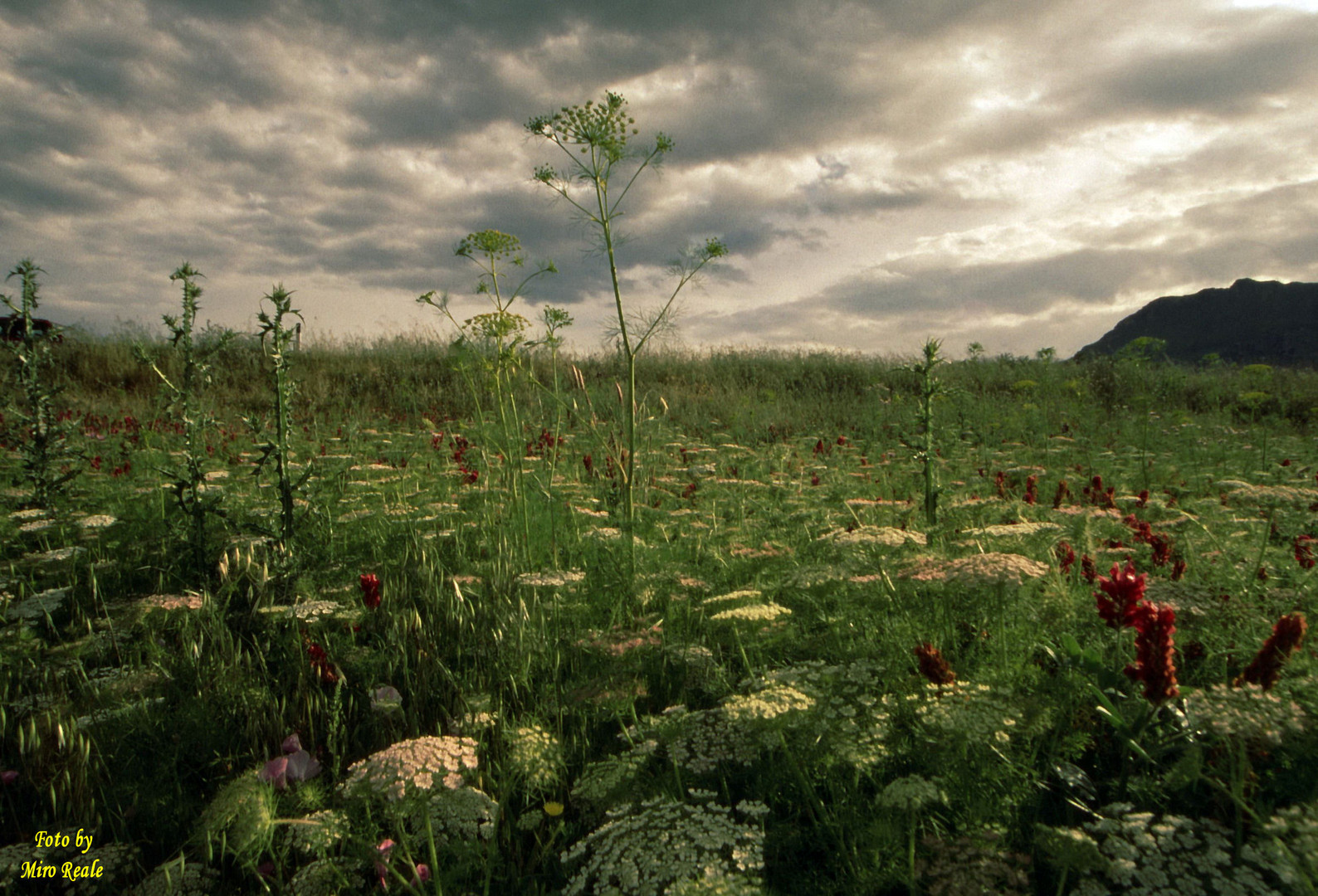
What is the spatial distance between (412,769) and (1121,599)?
6.23 ft

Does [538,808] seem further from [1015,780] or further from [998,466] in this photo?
[998,466]

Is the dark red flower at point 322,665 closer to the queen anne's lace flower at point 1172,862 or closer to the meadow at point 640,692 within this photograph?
the meadow at point 640,692

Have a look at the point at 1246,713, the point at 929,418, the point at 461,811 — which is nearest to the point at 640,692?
the point at 461,811

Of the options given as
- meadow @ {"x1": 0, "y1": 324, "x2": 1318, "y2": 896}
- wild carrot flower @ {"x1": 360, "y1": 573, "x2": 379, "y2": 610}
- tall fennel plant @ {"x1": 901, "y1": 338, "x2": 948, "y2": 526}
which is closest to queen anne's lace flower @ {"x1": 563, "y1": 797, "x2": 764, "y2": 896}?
meadow @ {"x1": 0, "y1": 324, "x2": 1318, "y2": 896}

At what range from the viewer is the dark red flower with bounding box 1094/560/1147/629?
5.80 ft

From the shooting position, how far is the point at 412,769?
1.65 metres

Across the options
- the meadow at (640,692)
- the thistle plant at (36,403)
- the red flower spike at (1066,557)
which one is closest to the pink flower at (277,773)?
the meadow at (640,692)

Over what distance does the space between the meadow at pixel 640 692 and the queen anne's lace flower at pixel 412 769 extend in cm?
1

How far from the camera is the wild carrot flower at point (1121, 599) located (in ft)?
5.80

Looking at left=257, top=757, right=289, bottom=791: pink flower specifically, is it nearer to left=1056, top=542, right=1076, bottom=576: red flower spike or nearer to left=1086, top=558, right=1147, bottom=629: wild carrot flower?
left=1086, top=558, right=1147, bottom=629: wild carrot flower

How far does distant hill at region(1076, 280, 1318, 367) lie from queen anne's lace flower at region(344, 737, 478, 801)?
60.3 meters

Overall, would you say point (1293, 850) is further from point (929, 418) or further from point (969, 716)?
point (929, 418)

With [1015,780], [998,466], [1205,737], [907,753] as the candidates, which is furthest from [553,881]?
[998,466]

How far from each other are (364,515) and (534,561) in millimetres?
1139
